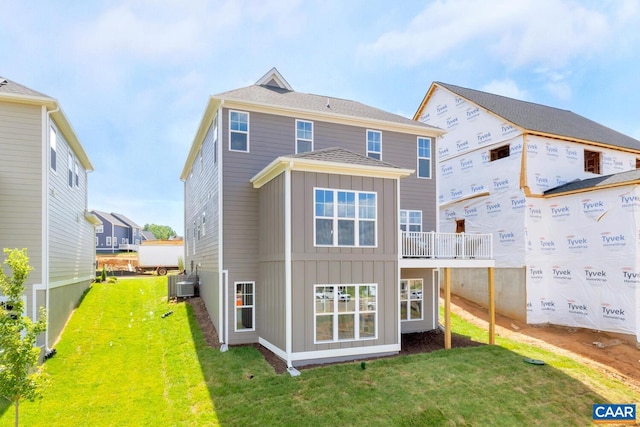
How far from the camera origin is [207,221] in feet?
46.9

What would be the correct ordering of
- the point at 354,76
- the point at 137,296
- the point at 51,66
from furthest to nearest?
the point at 137,296, the point at 354,76, the point at 51,66

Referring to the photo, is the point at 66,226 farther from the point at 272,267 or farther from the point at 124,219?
the point at 124,219

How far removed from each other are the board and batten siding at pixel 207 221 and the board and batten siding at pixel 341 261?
3.51 m

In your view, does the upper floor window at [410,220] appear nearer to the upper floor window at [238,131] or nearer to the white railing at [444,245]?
the white railing at [444,245]

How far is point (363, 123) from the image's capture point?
1359 centimetres

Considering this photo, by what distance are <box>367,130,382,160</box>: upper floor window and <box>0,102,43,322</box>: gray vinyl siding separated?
1029 centimetres

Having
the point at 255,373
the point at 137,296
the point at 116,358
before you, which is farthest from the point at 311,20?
the point at 137,296

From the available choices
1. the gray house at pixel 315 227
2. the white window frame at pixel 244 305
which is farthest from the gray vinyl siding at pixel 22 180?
the white window frame at pixel 244 305

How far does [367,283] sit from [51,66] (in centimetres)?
1398

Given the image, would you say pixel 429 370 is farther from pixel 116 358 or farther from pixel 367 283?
pixel 116 358

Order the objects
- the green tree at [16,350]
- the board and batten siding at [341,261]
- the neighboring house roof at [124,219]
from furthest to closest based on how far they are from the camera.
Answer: the neighboring house roof at [124,219] < the board and batten siding at [341,261] < the green tree at [16,350]

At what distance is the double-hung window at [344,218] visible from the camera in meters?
9.88

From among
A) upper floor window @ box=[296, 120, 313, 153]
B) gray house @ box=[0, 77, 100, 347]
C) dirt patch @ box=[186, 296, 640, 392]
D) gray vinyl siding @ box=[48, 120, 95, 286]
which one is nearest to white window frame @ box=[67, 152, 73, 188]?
gray vinyl siding @ box=[48, 120, 95, 286]

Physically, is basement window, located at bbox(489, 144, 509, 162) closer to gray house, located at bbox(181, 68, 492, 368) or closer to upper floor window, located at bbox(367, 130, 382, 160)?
gray house, located at bbox(181, 68, 492, 368)
